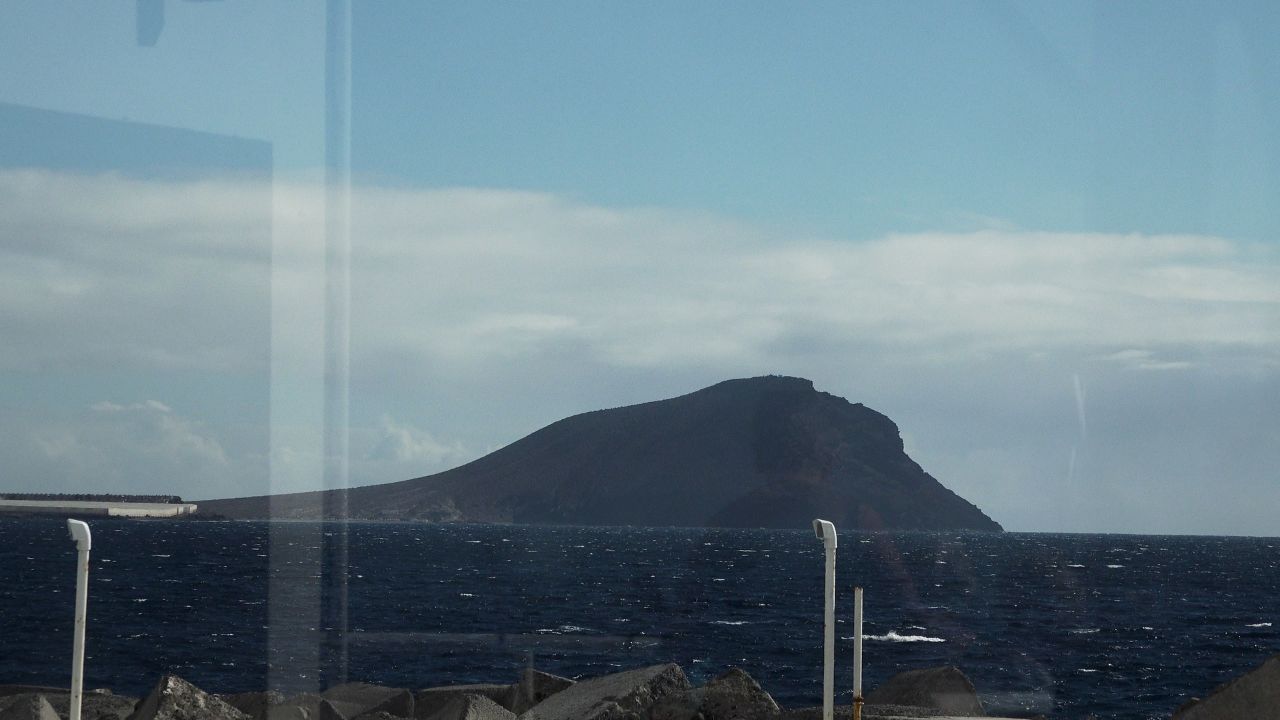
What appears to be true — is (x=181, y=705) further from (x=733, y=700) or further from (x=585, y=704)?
(x=733, y=700)

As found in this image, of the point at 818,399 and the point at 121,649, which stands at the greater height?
the point at 818,399

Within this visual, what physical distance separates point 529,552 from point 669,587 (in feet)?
119

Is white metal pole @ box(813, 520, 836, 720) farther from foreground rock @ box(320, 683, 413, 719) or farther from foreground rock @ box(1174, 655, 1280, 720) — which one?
foreground rock @ box(320, 683, 413, 719)

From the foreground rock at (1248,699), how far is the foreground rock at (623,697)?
146 inches

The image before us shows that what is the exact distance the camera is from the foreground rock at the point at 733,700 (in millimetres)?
9672

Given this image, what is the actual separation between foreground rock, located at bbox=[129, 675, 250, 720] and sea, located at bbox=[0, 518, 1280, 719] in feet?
48.2

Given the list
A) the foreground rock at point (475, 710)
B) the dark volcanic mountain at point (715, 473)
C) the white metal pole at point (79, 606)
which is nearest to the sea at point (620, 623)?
the foreground rock at point (475, 710)

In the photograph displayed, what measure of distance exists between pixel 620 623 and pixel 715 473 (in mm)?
127740

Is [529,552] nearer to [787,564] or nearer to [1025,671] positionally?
[787,564]

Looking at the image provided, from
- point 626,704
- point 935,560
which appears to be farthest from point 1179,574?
point 626,704

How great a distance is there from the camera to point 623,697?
1022cm

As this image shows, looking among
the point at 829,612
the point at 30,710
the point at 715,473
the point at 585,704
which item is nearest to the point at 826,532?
the point at 829,612

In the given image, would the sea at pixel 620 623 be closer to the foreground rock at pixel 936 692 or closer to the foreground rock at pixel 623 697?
the foreground rock at pixel 936 692

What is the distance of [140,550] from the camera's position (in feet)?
272
